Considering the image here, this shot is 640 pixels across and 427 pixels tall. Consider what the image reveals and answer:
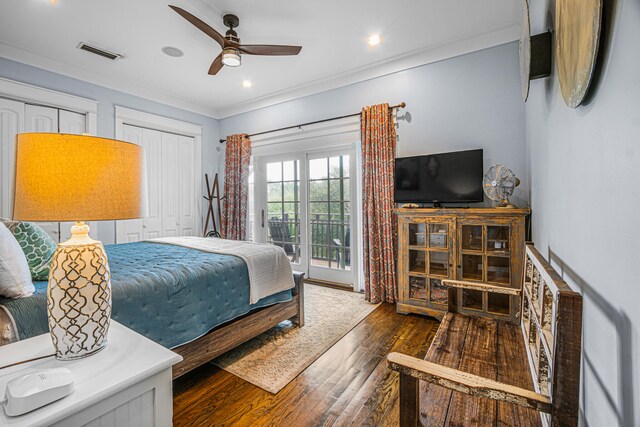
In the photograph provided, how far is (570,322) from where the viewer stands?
76cm

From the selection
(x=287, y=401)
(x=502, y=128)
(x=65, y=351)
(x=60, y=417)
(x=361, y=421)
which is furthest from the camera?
(x=502, y=128)

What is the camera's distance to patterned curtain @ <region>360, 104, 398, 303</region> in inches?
133

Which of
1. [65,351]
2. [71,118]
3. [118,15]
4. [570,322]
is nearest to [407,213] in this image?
[570,322]

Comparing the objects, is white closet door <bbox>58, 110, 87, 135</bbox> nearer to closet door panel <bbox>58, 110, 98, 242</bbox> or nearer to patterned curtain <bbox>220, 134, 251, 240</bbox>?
closet door panel <bbox>58, 110, 98, 242</bbox>

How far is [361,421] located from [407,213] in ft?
6.18

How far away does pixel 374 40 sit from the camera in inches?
119

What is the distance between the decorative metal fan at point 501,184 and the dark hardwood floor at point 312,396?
1.43 m

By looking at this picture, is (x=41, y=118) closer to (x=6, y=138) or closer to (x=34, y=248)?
(x=6, y=138)

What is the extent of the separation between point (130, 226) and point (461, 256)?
163 inches

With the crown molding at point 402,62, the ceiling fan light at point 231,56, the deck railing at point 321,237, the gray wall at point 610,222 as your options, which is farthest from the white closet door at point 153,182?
the gray wall at point 610,222

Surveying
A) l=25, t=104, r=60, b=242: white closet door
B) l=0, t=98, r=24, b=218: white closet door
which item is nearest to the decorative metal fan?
l=25, t=104, r=60, b=242: white closet door

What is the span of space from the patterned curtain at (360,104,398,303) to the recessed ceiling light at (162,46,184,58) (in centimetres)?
215

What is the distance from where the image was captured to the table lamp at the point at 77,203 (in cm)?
85

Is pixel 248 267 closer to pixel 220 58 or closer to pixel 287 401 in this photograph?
pixel 287 401
